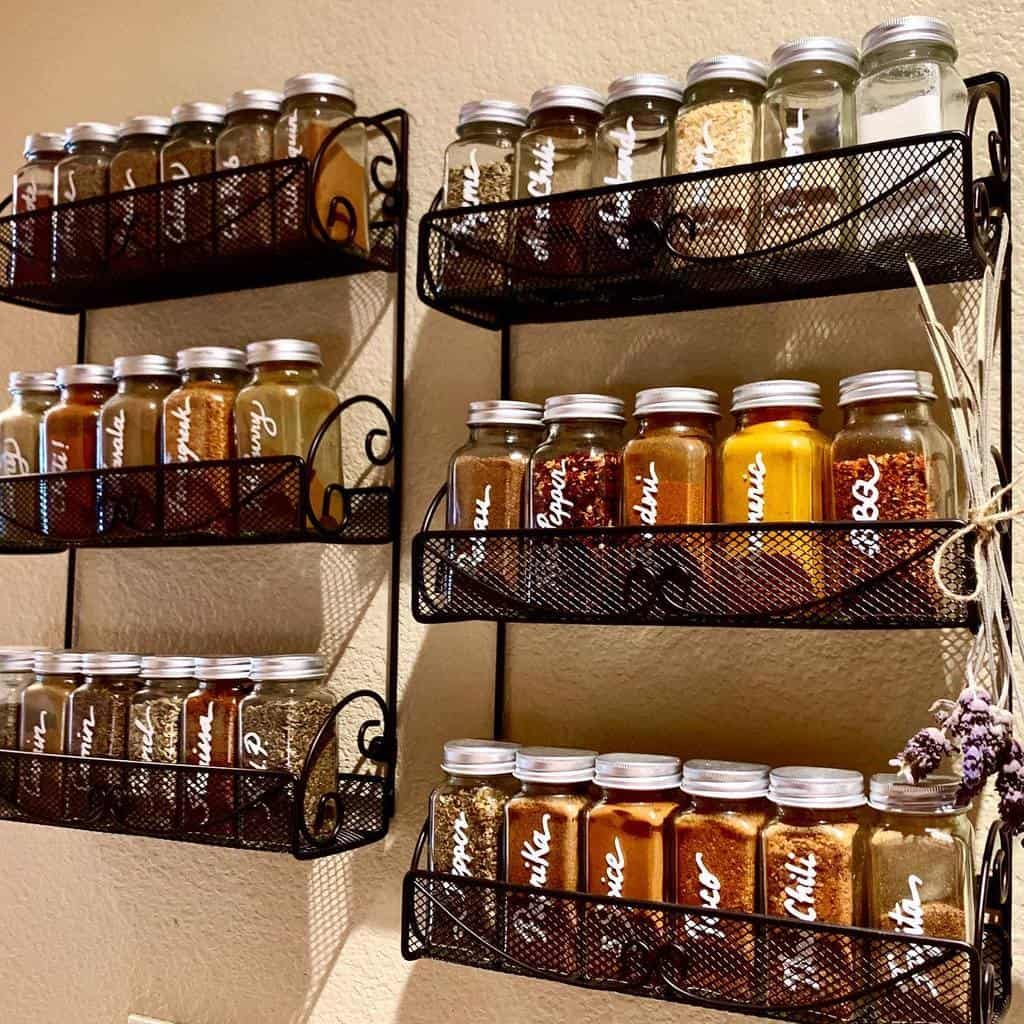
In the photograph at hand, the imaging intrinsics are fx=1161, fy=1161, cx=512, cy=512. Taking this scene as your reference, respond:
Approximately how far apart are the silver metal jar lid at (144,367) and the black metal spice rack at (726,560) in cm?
39

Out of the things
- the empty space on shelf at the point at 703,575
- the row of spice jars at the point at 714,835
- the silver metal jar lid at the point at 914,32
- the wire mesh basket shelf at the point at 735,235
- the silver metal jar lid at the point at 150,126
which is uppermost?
the silver metal jar lid at the point at 150,126

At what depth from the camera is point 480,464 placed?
1.14 metres

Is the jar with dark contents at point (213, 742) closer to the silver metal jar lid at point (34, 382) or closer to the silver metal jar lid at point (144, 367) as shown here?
the silver metal jar lid at point (144, 367)

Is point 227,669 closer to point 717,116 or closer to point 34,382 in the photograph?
point 34,382

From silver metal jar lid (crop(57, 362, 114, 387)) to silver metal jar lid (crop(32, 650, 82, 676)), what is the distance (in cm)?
33

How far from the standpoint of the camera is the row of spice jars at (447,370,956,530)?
A: 0.95 metres

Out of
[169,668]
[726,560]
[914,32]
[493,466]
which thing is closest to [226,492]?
[169,668]

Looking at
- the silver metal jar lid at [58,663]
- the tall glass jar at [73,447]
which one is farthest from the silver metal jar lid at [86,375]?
the silver metal jar lid at [58,663]

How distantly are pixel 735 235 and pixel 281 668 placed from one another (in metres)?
0.65

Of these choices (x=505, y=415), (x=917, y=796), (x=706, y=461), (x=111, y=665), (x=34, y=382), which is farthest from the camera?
(x=34, y=382)

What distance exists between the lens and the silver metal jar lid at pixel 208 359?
133 centimetres

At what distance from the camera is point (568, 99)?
3.72 feet

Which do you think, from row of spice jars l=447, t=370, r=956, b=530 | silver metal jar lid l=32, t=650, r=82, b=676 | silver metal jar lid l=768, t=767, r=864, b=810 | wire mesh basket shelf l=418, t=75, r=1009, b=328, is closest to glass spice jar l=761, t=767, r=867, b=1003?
silver metal jar lid l=768, t=767, r=864, b=810

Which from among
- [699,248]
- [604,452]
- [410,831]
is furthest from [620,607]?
[410,831]
